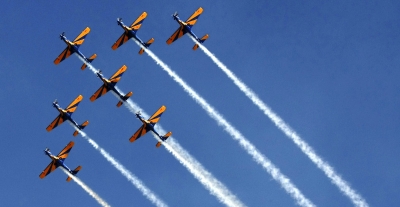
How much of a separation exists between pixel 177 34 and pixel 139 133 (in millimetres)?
16396

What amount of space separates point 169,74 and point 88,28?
15.0 meters

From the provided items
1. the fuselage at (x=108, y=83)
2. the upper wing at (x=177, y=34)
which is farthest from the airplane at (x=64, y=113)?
the upper wing at (x=177, y=34)

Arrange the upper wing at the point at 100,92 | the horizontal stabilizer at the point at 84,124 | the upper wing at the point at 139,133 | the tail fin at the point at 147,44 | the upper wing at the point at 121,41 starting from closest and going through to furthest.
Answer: the upper wing at the point at 139,133
the horizontal stabilizer at the point at 84,124
the tail fin at the point at 147,44
the upper wing at the point at 100,92
the upper wing at the point at 121,41

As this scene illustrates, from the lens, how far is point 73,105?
11162 centimetres

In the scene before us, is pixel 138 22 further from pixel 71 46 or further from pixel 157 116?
pixel 157 116

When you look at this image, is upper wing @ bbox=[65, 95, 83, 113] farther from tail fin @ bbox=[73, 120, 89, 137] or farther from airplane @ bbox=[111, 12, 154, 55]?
airplane @ bbox=[111, 12, 154, 55]

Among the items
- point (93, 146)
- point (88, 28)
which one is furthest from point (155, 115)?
point (88, 28)

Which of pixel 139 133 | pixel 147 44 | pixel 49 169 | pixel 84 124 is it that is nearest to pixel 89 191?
pixel 49 169

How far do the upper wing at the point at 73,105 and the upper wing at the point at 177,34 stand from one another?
16.5m

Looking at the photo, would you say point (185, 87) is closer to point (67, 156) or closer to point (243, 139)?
point (243, 139)

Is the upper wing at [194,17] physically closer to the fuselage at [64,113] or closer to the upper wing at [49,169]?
the fuselage at [64,113]

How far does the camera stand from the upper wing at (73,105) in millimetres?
111438

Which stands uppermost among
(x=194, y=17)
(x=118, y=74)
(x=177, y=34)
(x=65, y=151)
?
(x=194, y=17)

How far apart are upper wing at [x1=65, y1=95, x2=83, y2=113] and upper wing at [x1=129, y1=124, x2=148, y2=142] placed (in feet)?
35.7
